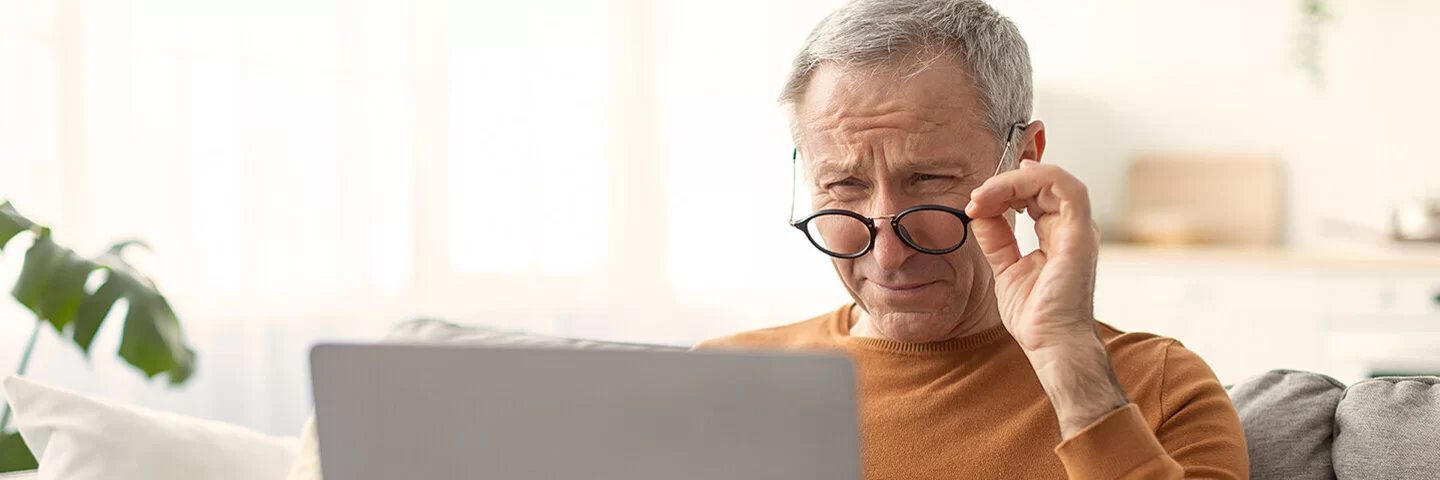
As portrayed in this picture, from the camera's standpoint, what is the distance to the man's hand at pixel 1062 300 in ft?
3.64

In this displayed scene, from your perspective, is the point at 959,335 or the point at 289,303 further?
the point at 289,303

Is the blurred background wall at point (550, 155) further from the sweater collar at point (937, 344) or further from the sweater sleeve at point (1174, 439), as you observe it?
the sweater sleeve at point (1174, 439)

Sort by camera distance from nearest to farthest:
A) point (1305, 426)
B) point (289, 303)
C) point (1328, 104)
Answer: point (1305, 426)
point (289, 303)
point (1328, 104)

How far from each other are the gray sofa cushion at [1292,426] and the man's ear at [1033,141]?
14.9 inches

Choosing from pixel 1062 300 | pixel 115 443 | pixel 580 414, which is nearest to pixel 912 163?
pixel 1062 300

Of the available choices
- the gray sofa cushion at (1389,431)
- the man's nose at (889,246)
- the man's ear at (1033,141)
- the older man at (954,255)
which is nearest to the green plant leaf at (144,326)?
the older man at (954,255)

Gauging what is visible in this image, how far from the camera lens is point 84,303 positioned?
211cm

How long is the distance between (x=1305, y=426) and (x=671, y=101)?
381 cm

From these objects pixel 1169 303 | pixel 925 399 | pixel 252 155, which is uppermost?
pixel 252 155

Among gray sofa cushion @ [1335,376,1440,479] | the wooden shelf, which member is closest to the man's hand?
gray sofa cushion @ [1335,376,1440,479]

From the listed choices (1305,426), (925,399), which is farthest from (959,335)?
(1305,426)

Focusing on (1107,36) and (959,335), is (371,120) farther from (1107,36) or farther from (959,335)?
(1107,36)

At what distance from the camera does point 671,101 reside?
16.3 feet

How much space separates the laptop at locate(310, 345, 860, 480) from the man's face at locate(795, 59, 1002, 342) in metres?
0.67
